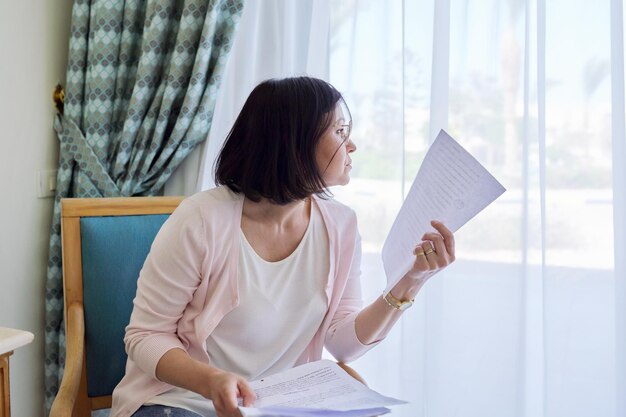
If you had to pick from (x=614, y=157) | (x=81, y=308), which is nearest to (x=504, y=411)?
(x=614, y=157)

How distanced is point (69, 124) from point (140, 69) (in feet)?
0.88

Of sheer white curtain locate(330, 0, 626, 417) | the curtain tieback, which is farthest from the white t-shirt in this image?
the curtain tieback

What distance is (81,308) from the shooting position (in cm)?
172

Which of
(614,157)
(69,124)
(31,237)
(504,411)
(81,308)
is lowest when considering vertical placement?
(504,411)

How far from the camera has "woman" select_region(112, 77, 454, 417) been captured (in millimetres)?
1378

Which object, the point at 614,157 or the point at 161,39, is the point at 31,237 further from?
the point at 614,157

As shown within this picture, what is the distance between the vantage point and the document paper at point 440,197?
1.19m

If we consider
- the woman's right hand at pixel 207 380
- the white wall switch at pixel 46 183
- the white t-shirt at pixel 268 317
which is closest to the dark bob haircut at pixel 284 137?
the white t-shirt at pixel 268 317

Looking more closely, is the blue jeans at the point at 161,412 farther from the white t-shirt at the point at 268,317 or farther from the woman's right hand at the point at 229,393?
the woman's right hand at the point at 229,393

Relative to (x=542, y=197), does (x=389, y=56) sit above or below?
above

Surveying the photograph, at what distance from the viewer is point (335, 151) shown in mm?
1421

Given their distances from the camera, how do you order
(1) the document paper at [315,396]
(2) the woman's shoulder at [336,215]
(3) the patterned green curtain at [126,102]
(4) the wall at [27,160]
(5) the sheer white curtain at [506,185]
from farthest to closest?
(3) the patterned green curtain at [126,102], (4) the wall at [27,160], (5) the sheer white curtain at [506,185], (2) the woman's shoulder at [336,215], (1) the document paper at [315,396]

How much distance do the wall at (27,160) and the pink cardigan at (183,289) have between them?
32.6 inches

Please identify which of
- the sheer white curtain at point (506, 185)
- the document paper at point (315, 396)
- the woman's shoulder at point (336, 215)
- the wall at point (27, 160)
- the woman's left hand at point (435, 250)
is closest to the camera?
the document paper at point (315, 396)
